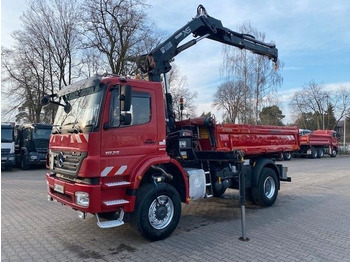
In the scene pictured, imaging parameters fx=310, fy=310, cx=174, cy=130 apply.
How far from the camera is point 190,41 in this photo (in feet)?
25.3

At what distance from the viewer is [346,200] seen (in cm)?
889

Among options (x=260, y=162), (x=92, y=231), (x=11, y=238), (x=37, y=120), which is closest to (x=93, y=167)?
(x=92, y=231)

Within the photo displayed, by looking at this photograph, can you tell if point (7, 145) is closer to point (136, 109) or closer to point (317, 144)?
point (136, 109)

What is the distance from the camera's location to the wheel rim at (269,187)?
8.22 m

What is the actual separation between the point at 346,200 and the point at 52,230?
7.84 m

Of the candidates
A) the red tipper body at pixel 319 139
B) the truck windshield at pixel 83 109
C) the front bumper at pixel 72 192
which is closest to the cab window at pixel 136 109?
the truck windshield at pixel 83 109

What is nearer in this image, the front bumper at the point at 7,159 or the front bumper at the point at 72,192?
the front bumper at the point at 72,192

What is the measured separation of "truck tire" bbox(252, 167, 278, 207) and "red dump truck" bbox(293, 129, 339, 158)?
58.6ft

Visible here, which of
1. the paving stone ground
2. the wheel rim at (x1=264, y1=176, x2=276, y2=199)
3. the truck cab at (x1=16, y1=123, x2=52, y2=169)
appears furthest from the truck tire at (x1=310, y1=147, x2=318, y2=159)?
the truck cab at (x1=16, y1=123, x2=52, y2=169)

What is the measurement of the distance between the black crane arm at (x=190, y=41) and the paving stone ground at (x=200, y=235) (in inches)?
131

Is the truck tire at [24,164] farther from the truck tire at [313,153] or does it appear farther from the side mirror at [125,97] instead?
the truck tire at [313,153]

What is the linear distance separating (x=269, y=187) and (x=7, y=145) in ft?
48.6

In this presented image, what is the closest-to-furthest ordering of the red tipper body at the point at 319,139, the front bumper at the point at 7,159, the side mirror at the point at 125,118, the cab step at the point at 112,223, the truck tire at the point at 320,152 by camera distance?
the cab step at the point at 112,223 < the side mirror at the point at 125,118 < the front bumper at the point at 7,159 < the red tipper body at the point at 319,139 < the truck tire at the point at 320,152

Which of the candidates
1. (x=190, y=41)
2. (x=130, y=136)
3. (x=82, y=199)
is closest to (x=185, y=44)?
(x=190, y=41)
